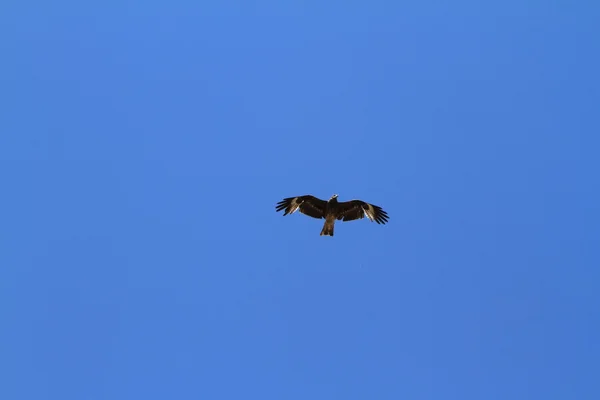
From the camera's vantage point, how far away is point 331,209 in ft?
67.1

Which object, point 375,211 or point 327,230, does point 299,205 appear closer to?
point 327,230

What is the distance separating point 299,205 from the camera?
20656 mm

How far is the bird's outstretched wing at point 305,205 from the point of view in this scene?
20469 millimetres

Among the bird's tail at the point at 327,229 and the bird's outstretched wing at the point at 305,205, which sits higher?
the bird's outstretched wing at the point at 305,205

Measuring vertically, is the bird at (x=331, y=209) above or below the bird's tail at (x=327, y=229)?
above

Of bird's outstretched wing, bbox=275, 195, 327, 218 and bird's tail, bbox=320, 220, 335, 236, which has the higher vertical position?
bird's outstretched wing, bbox=275, 195, 327, 218

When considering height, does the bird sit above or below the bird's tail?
above

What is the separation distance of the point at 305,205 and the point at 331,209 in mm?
1277

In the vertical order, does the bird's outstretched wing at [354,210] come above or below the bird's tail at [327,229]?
above

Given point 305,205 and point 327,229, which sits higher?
point 305,205

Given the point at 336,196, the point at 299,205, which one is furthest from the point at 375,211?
the point at 299,205

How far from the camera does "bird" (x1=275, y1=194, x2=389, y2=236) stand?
20.3 m

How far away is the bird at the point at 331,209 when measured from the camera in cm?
2033

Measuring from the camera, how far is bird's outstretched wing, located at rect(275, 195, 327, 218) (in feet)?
67.2
